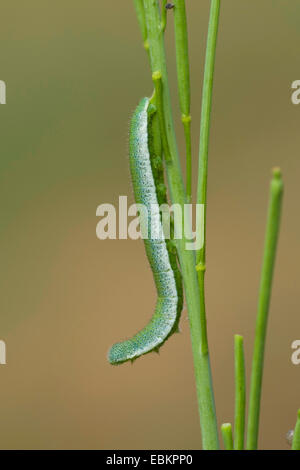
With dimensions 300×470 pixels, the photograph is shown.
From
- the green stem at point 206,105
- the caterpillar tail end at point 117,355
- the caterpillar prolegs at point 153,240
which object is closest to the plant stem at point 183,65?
the green stem at point 206,105

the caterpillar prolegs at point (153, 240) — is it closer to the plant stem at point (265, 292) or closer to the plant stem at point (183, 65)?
the plant stem at point (183, 65)

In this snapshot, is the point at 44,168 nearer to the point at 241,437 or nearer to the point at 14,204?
the point at 14,204

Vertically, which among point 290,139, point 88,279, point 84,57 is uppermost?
point 84,57

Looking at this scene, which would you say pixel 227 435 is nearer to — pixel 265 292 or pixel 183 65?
pixel 265 292

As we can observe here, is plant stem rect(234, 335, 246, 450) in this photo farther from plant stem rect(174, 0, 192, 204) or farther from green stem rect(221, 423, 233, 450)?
plant stem rect(174, 0, 192, 204)

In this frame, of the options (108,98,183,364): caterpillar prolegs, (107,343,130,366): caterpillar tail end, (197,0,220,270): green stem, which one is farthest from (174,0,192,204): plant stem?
(107,343,130,366): caterpillar tail end
